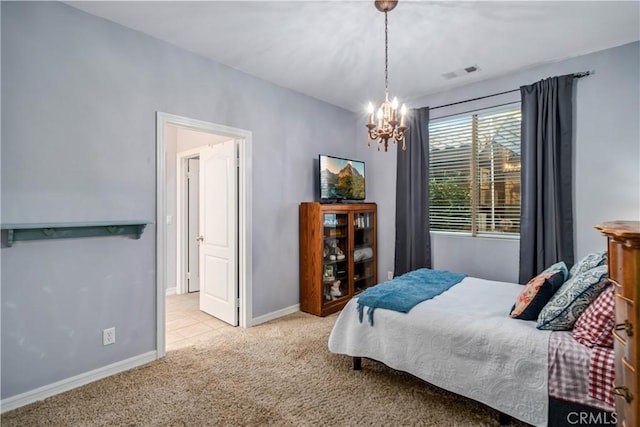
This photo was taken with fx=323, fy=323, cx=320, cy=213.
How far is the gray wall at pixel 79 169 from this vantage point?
212cm

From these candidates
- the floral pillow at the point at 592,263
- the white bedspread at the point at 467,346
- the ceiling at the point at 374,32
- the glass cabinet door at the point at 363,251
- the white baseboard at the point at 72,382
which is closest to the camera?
the white bedspread at the point at 467,346

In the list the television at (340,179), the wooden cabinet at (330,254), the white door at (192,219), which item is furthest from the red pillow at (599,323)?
the white door at (192,219)

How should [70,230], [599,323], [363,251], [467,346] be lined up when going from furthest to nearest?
[363,251] < [70,230] < [467,346] < [599,323]

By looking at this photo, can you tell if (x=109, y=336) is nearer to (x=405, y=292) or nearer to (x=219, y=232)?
(x=219, y=232)

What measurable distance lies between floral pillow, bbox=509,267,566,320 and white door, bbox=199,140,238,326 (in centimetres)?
267

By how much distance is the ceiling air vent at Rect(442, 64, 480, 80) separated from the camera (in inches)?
133

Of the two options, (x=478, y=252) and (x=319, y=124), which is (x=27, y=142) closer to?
(x=319, y=124)

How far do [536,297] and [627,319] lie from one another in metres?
0.98

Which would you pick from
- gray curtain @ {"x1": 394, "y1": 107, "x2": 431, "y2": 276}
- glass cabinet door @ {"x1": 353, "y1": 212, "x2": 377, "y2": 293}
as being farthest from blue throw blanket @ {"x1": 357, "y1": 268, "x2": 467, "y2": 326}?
glass cabinet door @ {"x1": 353, "y1": 212, "x2": 377, "y2": 293}

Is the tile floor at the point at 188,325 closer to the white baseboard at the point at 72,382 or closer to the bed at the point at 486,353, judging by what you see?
the white baseboard at the point at 72,382

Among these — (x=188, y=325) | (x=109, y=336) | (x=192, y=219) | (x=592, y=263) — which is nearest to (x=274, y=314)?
(x=188, y=325)

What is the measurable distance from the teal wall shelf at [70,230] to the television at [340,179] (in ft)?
6.97

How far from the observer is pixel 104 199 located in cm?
249

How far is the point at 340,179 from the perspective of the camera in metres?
4.24
